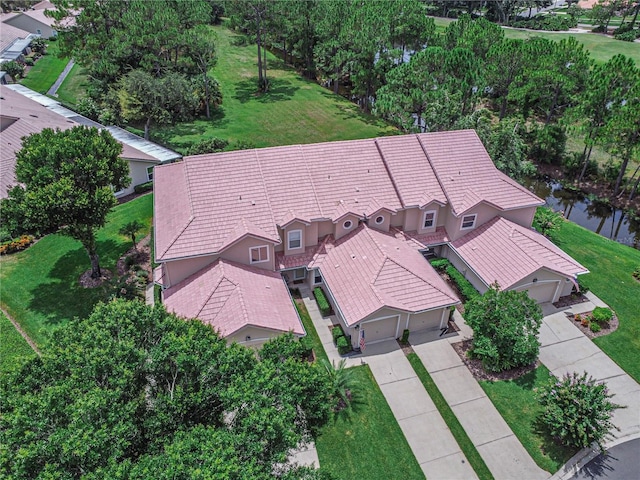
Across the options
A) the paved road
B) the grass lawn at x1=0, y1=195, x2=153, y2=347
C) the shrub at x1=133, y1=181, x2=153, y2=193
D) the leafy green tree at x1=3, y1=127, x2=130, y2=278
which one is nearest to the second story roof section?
the paved road

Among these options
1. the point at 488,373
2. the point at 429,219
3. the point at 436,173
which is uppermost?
the point at 436,173

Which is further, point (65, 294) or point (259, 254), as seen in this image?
point (65, 294)

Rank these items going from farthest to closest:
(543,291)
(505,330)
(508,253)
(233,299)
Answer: (508,253) → (543,291) → (233,299) → (505,330)

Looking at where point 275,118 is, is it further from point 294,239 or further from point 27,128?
point 294,239

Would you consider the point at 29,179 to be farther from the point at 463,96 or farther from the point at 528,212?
the point at 463,96

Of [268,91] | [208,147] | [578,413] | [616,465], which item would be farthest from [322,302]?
[268,91]

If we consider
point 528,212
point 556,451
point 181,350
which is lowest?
point 556,451

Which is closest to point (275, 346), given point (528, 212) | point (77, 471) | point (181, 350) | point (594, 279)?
point (181, 350)
